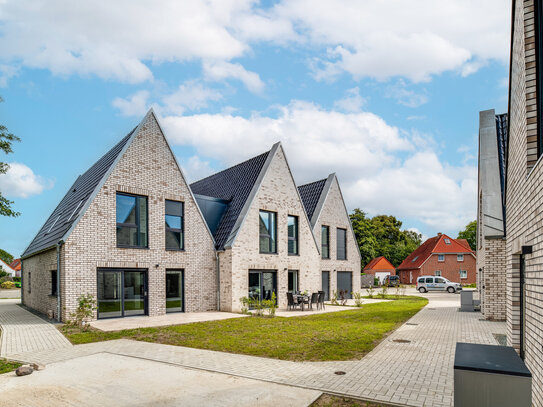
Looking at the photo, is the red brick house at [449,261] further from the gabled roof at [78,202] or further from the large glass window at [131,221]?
the gabled roof at [78,202]

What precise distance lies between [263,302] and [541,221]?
561 inches

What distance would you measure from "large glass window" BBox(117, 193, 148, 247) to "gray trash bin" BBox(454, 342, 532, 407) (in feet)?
46.0

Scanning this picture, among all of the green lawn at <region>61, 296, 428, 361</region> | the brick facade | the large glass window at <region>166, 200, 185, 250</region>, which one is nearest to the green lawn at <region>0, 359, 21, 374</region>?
the green lawn at <region>61, 296, 428, 361</region>

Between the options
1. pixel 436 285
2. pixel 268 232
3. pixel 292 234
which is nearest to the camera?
pixel 268 232

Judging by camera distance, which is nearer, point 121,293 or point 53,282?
point 121,293

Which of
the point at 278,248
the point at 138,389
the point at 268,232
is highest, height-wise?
the point at 268,232

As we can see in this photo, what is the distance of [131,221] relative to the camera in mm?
16047

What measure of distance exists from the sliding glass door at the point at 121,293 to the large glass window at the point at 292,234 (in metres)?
8.19

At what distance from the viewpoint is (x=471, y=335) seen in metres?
11.8

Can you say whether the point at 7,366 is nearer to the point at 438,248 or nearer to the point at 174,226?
the point at 174,226

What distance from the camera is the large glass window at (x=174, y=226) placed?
17234mm

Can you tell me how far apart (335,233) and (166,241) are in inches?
517

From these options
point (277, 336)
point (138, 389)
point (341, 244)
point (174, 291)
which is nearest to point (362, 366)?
point (277, 336)

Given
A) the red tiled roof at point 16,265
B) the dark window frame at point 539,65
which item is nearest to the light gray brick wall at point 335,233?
the dark window frame at point 539,65
